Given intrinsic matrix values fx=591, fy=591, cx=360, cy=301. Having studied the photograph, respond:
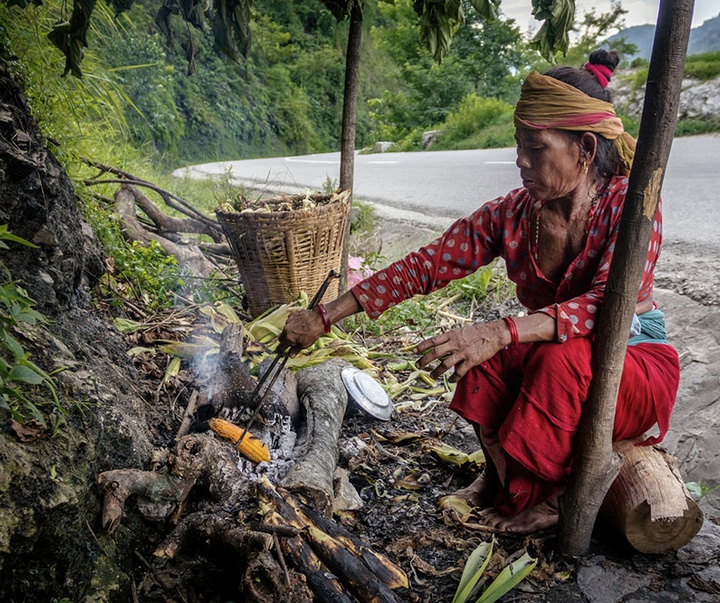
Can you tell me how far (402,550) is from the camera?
193 centimetres

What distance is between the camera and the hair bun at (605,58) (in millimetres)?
1827

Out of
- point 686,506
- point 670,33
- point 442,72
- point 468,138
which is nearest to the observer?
point 670,33

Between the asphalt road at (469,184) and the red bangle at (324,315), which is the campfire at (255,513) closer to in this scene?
the red bangle at (324,315)

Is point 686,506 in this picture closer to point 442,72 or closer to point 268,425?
point 268,425

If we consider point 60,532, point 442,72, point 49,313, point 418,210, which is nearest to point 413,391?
point 49,313

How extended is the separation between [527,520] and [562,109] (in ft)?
4.37

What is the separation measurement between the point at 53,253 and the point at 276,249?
1509 millimetres

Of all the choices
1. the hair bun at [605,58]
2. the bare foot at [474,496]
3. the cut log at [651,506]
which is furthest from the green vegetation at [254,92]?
the cut log at [651,506]

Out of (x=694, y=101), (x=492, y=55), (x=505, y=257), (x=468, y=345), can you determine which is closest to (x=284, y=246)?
(x=505, y=257)

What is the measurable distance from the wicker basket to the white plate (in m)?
0.92

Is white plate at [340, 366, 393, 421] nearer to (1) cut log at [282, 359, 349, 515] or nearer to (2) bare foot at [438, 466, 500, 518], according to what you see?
(1) cut log at [282, 359, 349, 515]

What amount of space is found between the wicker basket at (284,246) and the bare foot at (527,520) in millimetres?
1984

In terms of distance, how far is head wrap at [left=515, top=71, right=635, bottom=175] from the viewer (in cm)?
174

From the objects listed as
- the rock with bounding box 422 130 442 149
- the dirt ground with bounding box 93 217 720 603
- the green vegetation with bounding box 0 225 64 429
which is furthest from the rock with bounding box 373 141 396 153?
the green vegetation with bounding box 0 225 64 429
